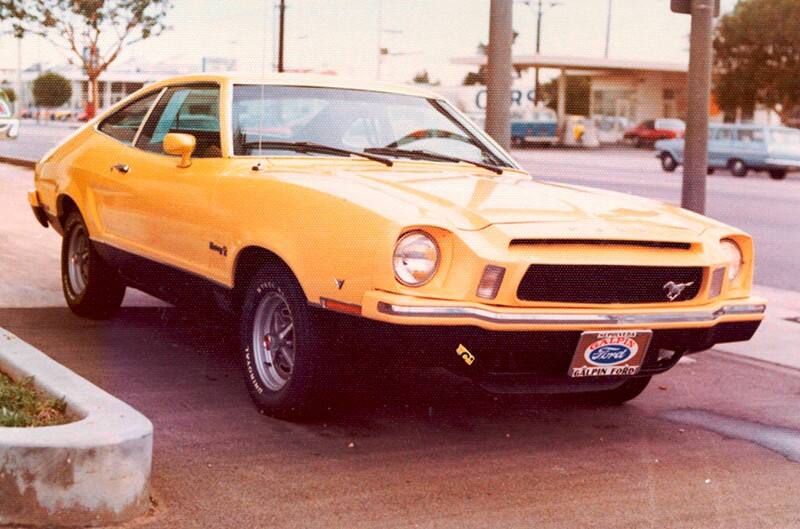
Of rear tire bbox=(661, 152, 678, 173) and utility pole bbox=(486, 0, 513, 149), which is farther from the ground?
utility pole bbox=(486, 0, 513, 149)

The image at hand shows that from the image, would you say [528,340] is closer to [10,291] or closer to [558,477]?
[558,477]

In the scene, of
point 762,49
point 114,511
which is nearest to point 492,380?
point 114,511

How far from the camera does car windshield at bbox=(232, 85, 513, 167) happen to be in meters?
6.36

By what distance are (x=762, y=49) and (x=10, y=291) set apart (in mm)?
56500

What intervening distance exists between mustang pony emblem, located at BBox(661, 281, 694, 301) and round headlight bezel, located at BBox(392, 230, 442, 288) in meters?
1.00

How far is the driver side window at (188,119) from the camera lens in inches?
253

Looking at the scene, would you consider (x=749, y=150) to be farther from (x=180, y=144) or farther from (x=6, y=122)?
(x=180, y=144)

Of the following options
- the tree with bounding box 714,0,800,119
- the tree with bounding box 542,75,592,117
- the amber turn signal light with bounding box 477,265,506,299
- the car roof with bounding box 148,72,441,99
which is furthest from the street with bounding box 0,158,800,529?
the tree with bounding box 542,75,592,117

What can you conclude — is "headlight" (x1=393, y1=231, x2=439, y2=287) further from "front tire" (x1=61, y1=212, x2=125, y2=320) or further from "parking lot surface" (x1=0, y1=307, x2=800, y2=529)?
"front tire" (x1=61, y1=212, x2=125, y2=320)

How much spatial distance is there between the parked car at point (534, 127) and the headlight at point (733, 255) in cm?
5340

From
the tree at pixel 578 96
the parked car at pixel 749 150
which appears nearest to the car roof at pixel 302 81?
the parked car at pixel 749 150

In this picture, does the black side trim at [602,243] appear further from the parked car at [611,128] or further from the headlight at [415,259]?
the parked car at [611,128]

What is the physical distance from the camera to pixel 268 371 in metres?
5.67

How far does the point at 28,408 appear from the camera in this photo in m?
4.54
